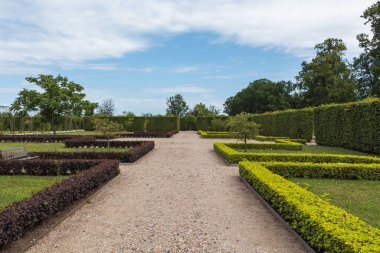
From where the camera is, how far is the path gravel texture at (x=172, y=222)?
4781 millimetres

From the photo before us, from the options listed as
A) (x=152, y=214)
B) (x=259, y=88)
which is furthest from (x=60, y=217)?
(x=259, y=88)

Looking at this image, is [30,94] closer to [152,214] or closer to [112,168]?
[112,168]

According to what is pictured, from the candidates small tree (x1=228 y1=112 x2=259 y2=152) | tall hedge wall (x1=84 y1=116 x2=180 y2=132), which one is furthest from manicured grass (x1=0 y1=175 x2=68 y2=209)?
tall hedge wall (x1=84 y1=116 x2=180 y2=132)

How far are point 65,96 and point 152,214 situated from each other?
28.4 m

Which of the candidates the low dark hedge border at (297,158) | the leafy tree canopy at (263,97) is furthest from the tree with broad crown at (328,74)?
the low dark hedge border at (297,158)

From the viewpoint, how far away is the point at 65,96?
31922 mm

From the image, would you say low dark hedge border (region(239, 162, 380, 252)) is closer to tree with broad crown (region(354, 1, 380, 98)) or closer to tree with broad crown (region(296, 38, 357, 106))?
tree with broad crown (region(354, 1, 380, 98))

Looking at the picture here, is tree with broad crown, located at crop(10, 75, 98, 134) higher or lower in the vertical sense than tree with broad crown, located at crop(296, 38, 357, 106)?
lower

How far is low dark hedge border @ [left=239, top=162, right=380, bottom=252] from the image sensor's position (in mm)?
3771

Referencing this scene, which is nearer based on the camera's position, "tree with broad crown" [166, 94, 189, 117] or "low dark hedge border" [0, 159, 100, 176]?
"low dark hedge border" [0, 159, 100, 176]

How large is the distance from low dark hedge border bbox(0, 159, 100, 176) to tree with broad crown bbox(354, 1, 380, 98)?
28.5m

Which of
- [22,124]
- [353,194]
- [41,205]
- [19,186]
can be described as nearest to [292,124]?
[353,194]

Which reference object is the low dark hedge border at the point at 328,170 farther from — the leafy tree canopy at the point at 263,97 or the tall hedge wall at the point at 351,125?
the leafy tree canopy at the point at 263,97

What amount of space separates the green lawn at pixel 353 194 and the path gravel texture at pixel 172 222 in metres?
1.67
